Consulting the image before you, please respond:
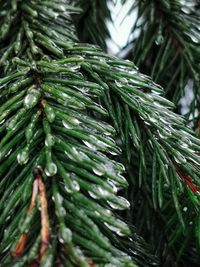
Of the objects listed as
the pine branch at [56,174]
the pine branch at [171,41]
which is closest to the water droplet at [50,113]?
the pine branch at [56,174]

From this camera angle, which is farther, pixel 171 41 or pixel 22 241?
pixel 171 41

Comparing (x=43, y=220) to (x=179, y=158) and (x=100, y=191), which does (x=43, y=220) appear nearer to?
(x=100, y=191)

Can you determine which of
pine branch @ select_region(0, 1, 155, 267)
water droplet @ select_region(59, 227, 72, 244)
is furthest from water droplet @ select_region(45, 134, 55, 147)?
water droplet @ select_region(59, 227, 72, 244)

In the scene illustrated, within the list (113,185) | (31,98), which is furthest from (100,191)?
(31,98)

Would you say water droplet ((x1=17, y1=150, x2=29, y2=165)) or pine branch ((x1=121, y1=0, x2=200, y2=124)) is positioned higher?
pine branch ((x1=121, y1=0, x2=200, y2=124))

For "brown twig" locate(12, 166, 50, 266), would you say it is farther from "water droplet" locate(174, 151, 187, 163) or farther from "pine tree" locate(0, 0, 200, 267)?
"water droplet" locate(174, 151, 187, 163)

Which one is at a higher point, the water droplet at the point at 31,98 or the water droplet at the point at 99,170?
the water droplet at the point at 31,98

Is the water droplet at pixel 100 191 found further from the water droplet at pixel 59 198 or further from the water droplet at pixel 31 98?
the water droplet at pixel 31 98

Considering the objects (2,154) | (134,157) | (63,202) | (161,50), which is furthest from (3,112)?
(161,50)
